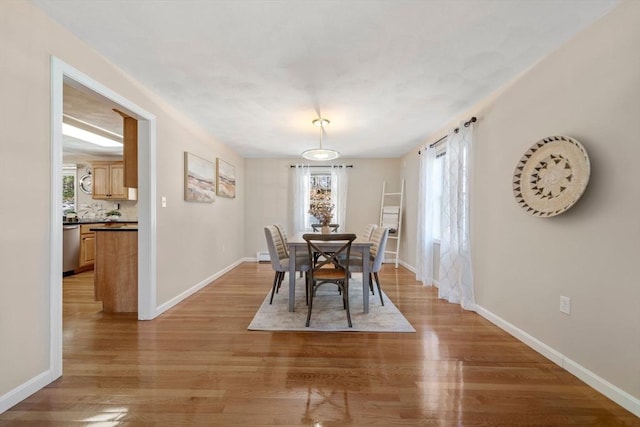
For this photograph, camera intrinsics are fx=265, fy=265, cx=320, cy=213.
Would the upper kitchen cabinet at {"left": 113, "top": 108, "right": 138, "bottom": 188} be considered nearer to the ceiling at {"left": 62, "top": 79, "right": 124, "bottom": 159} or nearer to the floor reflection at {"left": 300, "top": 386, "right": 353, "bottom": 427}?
the ceiling at {"left": 62, "top": 79, "right": 124, "bottom": 159}

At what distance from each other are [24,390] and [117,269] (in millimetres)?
1443

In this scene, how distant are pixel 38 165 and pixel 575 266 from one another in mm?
3444

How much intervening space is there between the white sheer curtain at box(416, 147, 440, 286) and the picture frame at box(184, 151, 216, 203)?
10.6ft

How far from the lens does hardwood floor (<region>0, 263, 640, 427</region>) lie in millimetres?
1395

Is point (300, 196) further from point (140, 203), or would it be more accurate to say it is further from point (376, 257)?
point (140, 203)

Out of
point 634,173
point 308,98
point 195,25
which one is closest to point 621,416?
point 634,173

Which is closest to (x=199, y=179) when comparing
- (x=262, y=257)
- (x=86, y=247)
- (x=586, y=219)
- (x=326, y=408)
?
(x=262, y=257)

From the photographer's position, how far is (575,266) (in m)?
1.76

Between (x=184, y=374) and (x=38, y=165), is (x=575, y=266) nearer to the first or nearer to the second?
(x=184, y=374)

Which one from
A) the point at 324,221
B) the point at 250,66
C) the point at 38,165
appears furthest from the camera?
the point at 324,221

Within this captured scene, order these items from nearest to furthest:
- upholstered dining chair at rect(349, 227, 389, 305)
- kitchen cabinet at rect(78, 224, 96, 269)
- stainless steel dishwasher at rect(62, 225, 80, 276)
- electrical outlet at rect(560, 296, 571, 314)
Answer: electrical outlet at rect(560, 296, 571, 314) < upholstered dining chair at rect(349, 227, 389, 305) < stainless steel dishwasher at rect(62, 225, 80, 276) < kitchen cabinet at rect(78, 224, 96, 269)

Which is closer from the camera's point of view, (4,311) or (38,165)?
(4,311)

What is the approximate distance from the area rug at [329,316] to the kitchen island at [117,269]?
140cm

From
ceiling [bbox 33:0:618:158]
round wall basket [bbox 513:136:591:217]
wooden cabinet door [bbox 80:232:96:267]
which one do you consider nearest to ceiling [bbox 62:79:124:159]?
ceiling [bbox 33:0:618:158]
